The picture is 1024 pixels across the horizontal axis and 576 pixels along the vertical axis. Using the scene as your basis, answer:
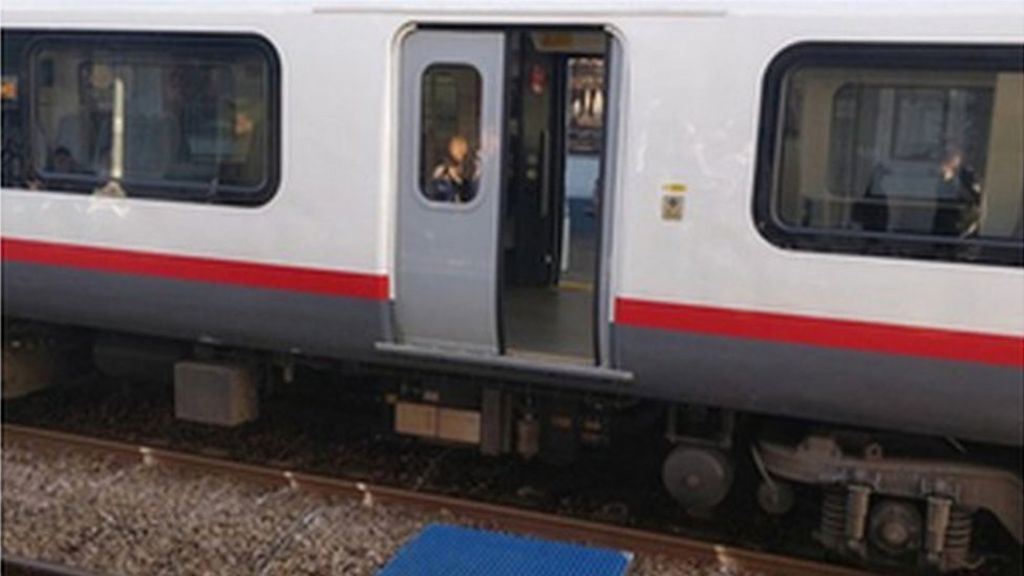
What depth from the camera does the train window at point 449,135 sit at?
255 inches

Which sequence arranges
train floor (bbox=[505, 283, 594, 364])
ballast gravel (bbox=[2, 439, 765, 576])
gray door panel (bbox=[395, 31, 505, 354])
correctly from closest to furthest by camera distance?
ballast gravel (bbox=[2, 439, 765, 576]), gray door panel (bbox=[395, 31, 505, 354]), train floor (bbox=[505, 283, 594, 364])

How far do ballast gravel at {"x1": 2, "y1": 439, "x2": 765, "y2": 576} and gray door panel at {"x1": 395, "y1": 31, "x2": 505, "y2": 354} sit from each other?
3.87 ft

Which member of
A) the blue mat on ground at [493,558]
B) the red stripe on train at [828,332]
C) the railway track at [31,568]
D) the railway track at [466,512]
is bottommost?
the railway track at [31,568]

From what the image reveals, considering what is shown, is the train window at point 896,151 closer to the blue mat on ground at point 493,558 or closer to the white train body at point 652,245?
the white train body at point 652,245

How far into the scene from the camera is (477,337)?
6.58 metres

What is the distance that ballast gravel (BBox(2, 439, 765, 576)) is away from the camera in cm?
624

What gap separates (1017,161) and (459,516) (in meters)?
3.55

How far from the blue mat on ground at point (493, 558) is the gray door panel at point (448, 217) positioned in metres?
1.18

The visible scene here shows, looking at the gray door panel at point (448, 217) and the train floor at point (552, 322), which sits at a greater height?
the gray door panel at point (448, 217)

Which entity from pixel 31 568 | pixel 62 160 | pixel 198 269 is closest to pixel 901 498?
pixel 198 269

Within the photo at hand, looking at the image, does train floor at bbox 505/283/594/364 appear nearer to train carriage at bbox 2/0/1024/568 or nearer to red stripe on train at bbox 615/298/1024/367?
train carriage at bbox 2/0/1024/568

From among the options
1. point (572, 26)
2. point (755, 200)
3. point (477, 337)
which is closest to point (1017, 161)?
point (755, 200)

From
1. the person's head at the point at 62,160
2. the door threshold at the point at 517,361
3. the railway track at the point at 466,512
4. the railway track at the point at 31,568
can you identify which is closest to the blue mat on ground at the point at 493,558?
the railway track at the point at 466,512

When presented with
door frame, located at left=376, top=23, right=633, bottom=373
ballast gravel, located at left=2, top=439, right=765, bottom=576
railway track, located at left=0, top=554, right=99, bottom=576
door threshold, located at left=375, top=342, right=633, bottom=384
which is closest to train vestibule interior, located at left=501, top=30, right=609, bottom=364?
door threshold, located at left=375, top=342, right=633, bottom=384
